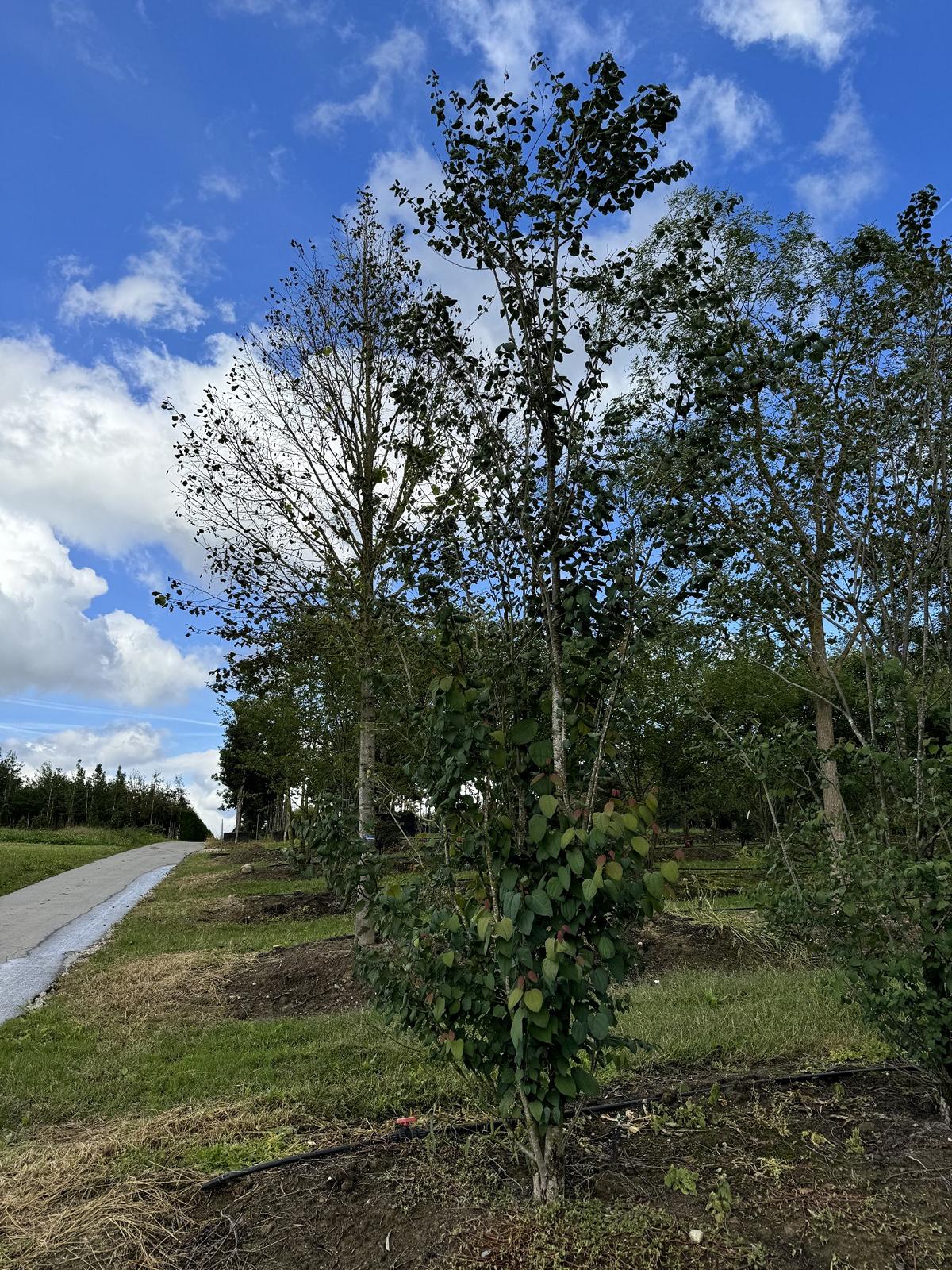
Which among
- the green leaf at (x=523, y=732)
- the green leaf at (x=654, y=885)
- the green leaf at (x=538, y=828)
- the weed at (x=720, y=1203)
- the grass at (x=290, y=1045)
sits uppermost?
the green leaf at (x=523, y=732)

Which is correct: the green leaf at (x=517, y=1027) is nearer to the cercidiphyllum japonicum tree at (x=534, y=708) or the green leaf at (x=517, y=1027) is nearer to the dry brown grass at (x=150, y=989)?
the cercidiphyllum japonicum tree at (x=534, y=708)

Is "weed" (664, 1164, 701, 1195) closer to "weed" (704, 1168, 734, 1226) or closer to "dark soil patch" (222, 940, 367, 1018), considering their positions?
"weed" (704, 1168, 734, 1226)

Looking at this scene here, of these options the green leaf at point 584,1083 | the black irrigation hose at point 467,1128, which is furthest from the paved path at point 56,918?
the green leaf at point 584,1083

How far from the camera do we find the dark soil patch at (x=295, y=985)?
638 centimetres

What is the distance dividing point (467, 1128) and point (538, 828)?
169 cm

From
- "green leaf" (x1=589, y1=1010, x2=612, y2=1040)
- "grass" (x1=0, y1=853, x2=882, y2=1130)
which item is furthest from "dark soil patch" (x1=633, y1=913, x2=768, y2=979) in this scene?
"green leaf" (x1=589, y1=1010, x2=612, y2=1040)

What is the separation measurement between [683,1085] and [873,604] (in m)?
2.56

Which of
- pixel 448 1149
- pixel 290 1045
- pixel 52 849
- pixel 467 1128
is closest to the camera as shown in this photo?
pixel 448 1149

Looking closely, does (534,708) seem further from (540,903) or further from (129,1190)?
(129,1190)

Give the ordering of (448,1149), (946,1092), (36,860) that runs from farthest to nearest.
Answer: (36,860)
(946,1092)
(448,1149)

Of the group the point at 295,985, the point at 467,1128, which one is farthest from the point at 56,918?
the point at 467,1128

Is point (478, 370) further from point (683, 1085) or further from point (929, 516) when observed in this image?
point (683, 1085)

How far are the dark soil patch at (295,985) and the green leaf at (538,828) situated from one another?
14.7 feet

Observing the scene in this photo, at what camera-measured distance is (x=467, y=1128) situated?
10.9 ft
